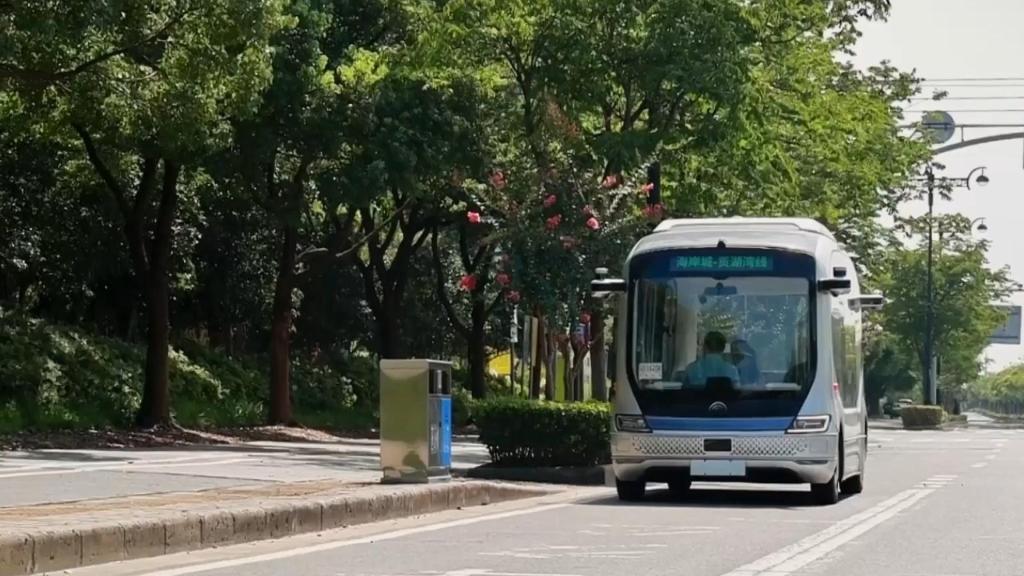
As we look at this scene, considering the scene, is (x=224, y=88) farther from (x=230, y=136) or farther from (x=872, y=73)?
(x=872, y=73)

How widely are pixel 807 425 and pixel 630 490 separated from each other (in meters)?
2.13

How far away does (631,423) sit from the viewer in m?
20.2

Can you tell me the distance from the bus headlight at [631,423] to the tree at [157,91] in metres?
8.46

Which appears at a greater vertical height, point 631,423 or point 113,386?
point 113,386

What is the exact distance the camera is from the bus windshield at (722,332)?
65.6ft

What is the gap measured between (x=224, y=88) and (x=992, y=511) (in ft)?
45.0

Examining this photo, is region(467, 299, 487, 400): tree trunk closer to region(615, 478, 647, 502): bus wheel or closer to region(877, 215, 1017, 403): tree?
region(615, 478, 647, 502): bus wheel

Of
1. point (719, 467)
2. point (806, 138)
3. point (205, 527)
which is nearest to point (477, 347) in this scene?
point (806, 138)

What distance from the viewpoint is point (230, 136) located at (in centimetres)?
3216

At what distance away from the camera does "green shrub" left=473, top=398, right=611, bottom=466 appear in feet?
76.3

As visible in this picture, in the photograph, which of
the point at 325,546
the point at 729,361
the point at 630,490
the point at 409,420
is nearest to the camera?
the point at 325,546

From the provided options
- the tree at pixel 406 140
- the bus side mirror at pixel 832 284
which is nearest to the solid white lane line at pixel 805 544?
the bus side mirror at pixel 832 284

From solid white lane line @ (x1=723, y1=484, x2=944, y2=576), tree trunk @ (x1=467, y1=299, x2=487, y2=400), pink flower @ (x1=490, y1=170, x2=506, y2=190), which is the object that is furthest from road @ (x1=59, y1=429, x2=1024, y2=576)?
tree trunk @ (x1=467, y1=299, x2=487, y2=400)

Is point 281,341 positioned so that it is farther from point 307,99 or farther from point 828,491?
point 828,491
